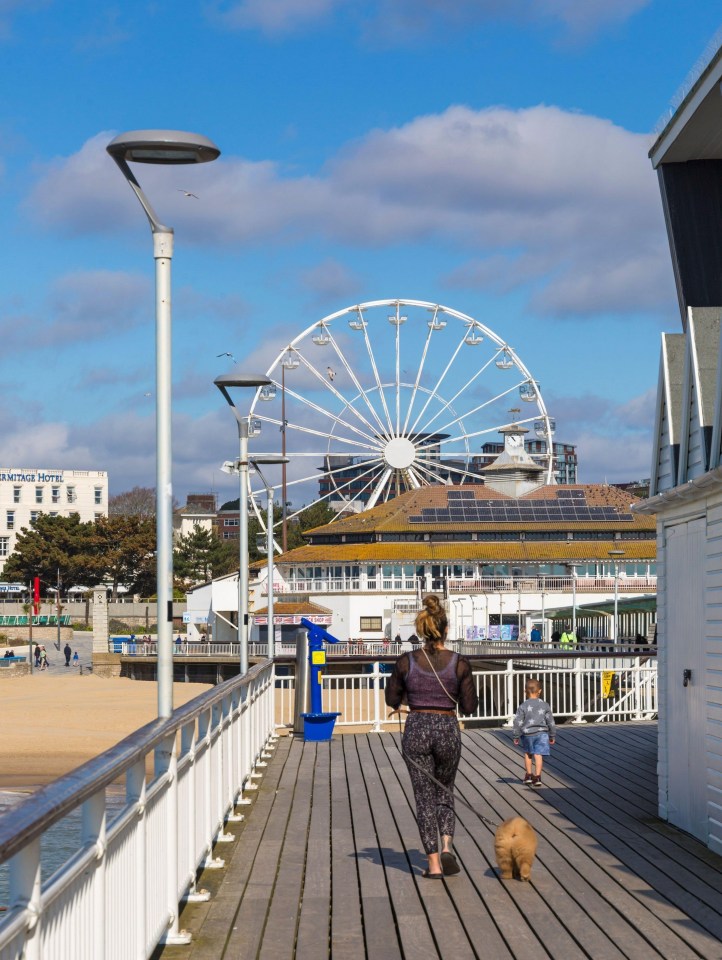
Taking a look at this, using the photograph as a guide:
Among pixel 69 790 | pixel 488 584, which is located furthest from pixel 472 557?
pixel 69 790

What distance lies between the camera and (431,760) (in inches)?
327

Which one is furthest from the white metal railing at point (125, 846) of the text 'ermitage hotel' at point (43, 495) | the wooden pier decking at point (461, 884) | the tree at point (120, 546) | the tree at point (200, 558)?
the text 'ermitage hotel' at point (43, 495)

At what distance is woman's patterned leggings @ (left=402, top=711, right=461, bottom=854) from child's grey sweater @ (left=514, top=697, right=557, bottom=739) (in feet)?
15.2

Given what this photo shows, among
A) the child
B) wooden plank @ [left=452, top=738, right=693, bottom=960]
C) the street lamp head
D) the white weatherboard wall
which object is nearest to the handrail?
wooden plank @ [left=452, top=738, right=693, bottom=960]

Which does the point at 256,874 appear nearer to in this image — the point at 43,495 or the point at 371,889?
the point at 371,889

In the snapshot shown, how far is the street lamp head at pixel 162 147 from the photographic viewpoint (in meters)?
8.86

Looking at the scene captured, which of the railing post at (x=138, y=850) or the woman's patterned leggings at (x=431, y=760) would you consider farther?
the woman's patterned leggings at (x=431, y=760)

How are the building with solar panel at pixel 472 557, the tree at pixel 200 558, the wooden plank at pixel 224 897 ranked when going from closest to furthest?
the wooden plank at pixel 224 897 → the building with solar panel at pixel 472 557 → the tree at pixel 200 558

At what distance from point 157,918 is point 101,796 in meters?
2.03

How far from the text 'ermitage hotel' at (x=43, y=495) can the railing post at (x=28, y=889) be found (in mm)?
144198

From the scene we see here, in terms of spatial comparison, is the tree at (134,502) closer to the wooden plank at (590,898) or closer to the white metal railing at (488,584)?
the white metal railing at (488,584)

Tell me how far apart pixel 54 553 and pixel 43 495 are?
45.2 m

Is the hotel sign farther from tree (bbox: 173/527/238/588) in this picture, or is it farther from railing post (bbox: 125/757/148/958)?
railing post (bbox: 125/757/148/958)

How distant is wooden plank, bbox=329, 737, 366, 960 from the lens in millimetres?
6766
